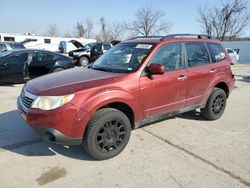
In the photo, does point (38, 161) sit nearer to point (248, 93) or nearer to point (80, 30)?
point (248, 93)

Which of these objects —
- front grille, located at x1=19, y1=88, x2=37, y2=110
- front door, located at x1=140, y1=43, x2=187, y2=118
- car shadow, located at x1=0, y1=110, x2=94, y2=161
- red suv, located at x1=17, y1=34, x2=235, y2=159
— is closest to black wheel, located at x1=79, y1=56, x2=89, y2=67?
car shadow, located at x1=0, y1=110, x2=94, y2=161

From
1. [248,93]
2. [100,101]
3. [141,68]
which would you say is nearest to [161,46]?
[141,68]

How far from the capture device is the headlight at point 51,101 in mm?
3133

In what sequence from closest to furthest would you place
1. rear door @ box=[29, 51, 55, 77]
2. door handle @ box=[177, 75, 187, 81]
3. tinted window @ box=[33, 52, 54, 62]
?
door handle @ box=[177, 75, 187, 81] < rear door @ box=[29, 51, 55, 77] < tinted window @ box=[33, 52, 54, 62]

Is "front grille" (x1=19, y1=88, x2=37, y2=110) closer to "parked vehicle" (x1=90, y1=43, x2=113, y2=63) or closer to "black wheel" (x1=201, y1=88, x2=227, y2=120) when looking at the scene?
"black wheel" (x1=201, y1=88, x2=227, y2=120)

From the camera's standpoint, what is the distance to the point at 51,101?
3.17 meters

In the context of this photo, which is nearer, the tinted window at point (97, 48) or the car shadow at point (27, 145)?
the car shadow at point (27, 145)

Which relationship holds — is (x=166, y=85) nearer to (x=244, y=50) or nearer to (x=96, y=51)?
(x=96, y=51)

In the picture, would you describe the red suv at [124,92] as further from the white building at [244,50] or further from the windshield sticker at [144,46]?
the white building at [244,50]

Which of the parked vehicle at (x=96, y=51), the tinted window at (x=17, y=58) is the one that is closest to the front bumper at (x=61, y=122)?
the tinted window at (x=17, y=58)

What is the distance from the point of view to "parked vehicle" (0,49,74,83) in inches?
335

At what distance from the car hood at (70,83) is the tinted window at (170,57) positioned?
2.52 ft

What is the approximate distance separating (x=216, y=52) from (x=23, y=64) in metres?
6.68

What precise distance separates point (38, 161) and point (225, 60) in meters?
4.28
